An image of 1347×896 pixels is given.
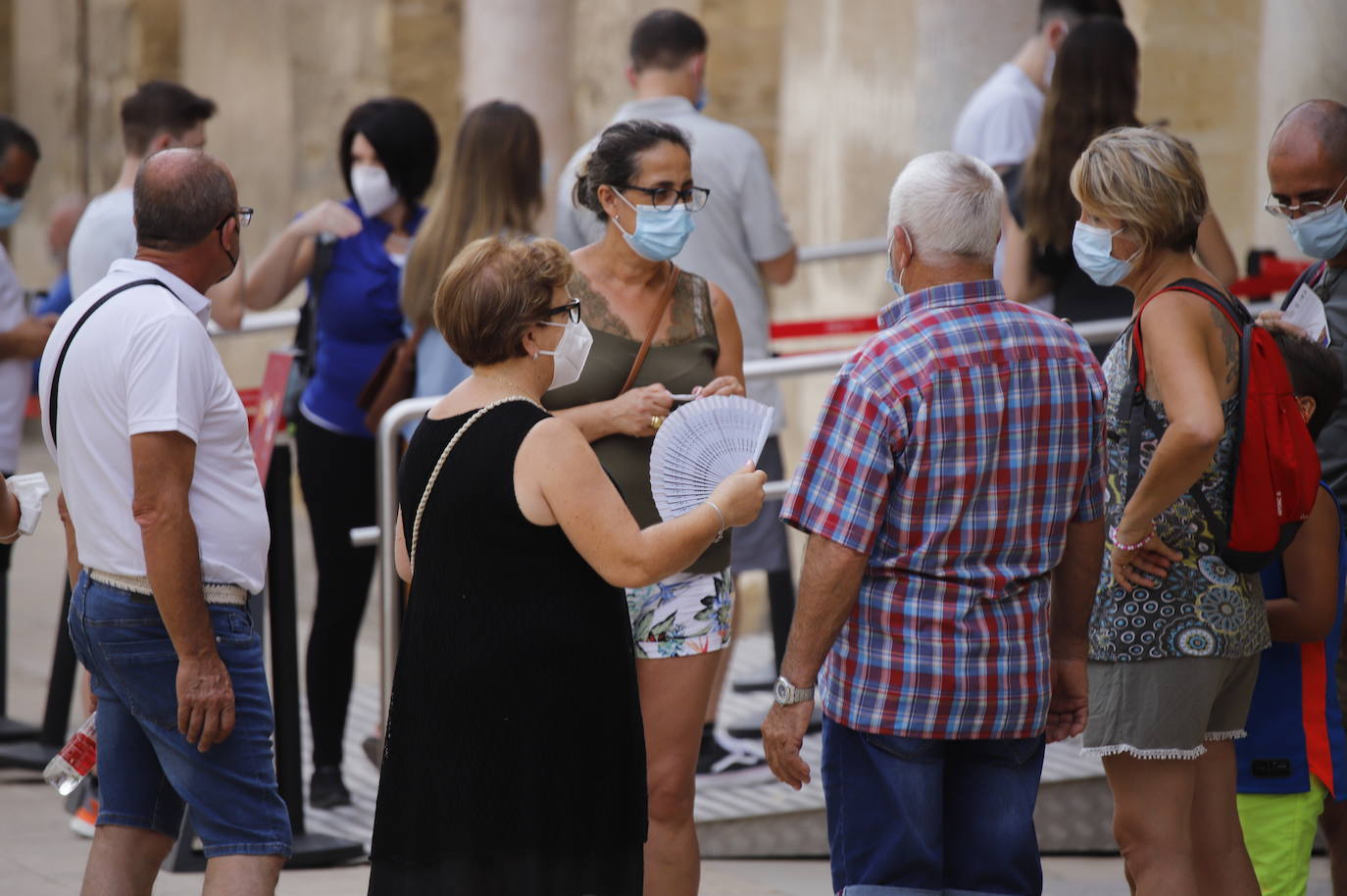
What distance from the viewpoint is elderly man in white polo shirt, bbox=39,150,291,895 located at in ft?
11.2

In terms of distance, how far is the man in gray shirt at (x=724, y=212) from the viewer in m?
5.47

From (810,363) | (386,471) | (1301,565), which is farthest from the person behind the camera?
(810,363)

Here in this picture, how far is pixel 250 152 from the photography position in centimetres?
1309

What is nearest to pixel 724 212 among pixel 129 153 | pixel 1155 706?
pixel 129 153

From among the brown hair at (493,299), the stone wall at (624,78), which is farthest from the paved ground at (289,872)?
the stone wall at (624,78)

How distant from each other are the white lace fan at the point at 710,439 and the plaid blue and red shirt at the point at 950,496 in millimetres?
270

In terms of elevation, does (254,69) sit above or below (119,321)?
above

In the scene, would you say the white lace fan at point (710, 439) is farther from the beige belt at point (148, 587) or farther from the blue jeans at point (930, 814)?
the beige belt at point (148, 587)

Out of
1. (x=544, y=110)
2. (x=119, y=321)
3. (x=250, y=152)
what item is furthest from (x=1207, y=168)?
(x=250, y=152)

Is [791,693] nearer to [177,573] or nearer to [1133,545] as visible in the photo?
[1133,545]

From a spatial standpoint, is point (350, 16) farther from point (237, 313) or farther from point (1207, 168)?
point (237, 313)

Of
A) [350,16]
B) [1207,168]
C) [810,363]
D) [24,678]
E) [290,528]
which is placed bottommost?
[24,678]

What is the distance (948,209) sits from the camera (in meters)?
3.29

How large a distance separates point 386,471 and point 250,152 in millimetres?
8571
